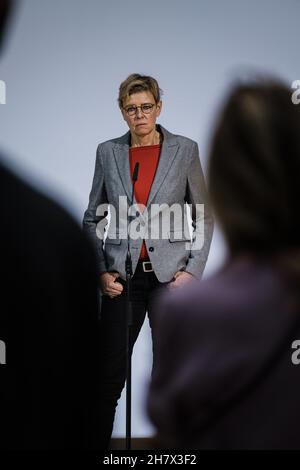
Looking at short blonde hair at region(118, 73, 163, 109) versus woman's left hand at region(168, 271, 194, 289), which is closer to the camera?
woman's left hand at region(168, 271, 194, 289)

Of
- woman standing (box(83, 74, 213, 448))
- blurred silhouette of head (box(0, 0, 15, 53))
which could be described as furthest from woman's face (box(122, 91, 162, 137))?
blurred silhouette of head (box(0, 0, 15, 53))

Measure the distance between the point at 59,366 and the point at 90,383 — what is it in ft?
0.17

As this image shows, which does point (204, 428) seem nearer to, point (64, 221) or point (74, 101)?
point (64, 221)

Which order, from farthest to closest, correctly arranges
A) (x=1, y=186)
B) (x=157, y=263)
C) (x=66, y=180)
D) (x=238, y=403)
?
(x=66, y=180), (x=157, y=263), (x=238, y=403), (x=1, y=186)

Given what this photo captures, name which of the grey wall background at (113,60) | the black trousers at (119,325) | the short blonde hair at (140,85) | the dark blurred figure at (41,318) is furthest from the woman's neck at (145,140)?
the dark blurred figure at (41,318)

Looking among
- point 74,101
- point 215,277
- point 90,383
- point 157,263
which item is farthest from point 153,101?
point 90,383

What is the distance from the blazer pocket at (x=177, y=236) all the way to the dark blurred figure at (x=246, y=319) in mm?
1747

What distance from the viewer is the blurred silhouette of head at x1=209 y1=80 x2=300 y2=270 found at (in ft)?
3.20

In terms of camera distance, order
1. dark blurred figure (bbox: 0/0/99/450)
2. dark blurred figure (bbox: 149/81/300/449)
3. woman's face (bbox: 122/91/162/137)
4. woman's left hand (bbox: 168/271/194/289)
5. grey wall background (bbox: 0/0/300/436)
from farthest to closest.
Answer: grey wall background (bbox: 0/0/300/436)
woman's face (bbox: 122/91/162/137)
woman's left hand (bbox: 168/271/194/289)
dark blurred figure (bbox: 149/81/300/449)
dark blurred figure (bbox: 0/0/99/450)

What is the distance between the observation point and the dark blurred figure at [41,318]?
2.49 ft

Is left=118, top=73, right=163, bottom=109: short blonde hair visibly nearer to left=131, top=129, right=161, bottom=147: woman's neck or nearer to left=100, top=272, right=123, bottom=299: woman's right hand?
left=131, top=129, right=161, bottom=147: woman's neck

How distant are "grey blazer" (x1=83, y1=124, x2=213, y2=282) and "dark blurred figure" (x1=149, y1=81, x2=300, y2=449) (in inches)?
67.4

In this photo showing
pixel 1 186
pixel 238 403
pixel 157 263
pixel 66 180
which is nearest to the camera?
pixel 1 186

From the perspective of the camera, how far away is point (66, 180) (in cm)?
344
